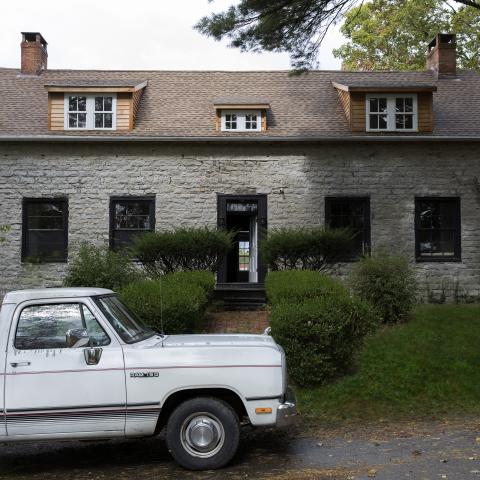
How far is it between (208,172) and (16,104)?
6.35 metres

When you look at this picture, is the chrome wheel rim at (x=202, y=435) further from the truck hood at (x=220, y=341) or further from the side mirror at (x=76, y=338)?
the side mirror at (x=76, y=338)

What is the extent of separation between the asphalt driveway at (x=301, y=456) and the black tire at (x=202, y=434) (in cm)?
13

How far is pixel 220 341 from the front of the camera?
629 cm

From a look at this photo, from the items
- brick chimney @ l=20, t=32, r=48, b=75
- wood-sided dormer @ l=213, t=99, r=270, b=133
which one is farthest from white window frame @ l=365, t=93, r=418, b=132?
brick chimney @ l=20, t=32, r=48, b=75

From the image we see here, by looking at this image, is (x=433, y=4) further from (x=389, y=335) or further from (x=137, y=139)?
(x=389, y=335)

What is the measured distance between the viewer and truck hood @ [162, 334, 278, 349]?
20.0 ft

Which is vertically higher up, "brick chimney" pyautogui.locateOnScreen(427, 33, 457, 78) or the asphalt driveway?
"brick chimney" pyautogui.locateOnScreen(427, 33, 457, 78)

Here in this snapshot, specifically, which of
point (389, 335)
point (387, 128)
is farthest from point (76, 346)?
point (387, 128)

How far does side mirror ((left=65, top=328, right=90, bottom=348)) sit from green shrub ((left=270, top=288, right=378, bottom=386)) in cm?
348

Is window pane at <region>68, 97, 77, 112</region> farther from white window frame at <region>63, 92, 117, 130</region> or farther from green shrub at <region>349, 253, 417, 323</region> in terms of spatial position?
green shrub at <region>349, 253, 417, 323</region>

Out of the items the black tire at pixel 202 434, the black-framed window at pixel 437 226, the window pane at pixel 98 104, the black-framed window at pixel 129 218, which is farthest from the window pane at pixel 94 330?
the black-framed window at pixel 437 226

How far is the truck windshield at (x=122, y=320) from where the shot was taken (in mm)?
6120

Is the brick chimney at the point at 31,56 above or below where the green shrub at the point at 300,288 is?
above

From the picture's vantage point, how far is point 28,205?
1720 centimetres
